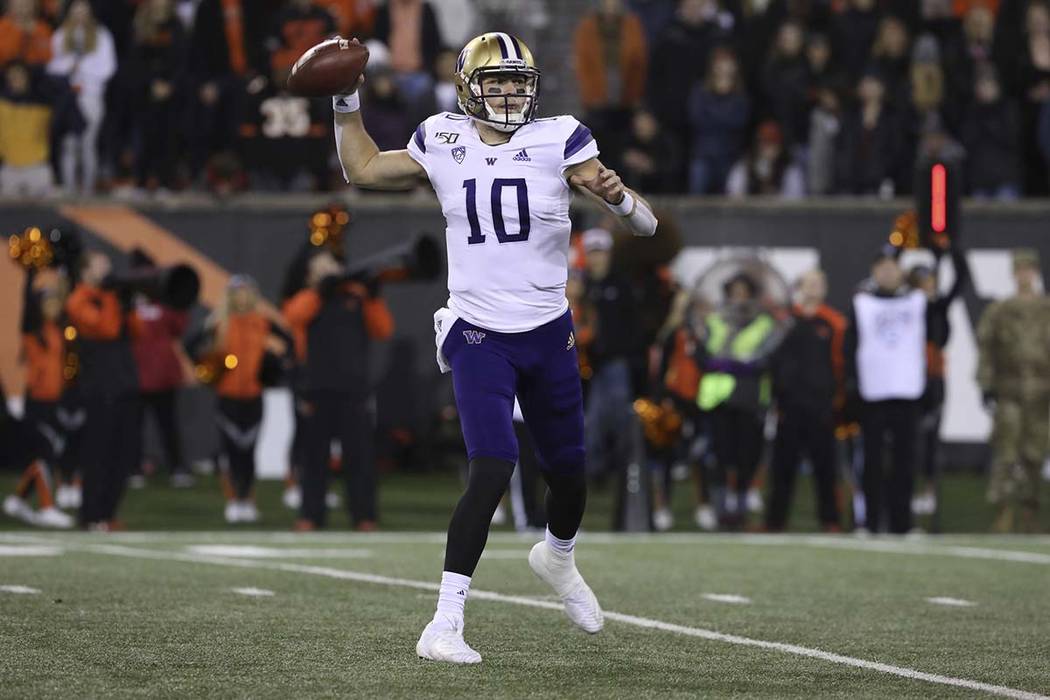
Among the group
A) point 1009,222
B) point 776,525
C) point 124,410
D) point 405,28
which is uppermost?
point 405,28

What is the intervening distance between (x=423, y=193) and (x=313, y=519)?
5.92 m

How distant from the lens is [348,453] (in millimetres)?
14383

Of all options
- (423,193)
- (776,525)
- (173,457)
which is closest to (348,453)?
(776,525)

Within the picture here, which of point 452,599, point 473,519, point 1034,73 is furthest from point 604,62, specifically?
point 452,599

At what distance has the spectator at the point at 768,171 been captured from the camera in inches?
776

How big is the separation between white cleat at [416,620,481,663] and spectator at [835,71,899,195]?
43.1ft

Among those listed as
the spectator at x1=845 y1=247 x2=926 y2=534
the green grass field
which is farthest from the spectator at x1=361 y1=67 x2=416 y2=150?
the green grass field

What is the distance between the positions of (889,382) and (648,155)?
5.61 m

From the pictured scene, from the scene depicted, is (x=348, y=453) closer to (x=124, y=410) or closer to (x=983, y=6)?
(x=124, y=410)

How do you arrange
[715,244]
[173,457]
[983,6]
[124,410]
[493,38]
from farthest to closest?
[983,6]
[715,244]
[173,457]
[124,410]
[493,38]

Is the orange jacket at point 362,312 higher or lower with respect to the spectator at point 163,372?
higher

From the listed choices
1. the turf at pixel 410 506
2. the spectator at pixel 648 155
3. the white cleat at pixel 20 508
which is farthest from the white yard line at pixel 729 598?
the spectator at pixel 648 155

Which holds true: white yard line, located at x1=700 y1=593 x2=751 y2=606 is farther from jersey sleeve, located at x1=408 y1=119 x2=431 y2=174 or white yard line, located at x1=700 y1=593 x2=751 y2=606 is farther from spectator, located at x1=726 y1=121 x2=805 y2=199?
spectator, located at x1=726 y1=121 x2=805 y2=199

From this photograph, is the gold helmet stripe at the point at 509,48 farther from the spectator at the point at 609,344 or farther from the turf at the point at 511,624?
the spectator at the point at 609,344
